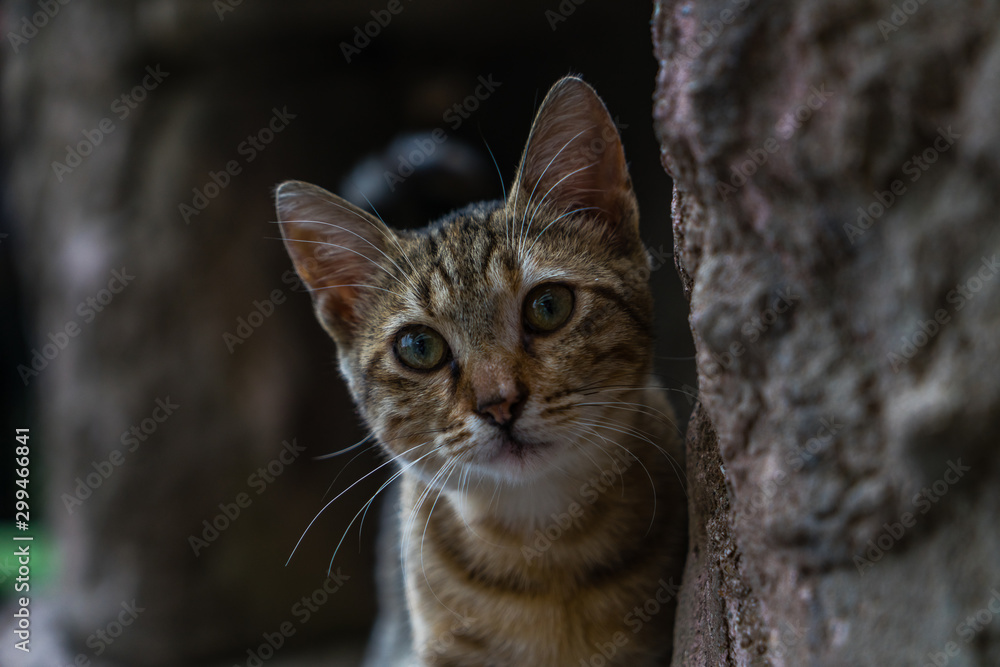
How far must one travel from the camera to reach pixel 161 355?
3559mm

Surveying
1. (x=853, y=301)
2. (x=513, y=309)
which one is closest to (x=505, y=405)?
(x=513, y=309)

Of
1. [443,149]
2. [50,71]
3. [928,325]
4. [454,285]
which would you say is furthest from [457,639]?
[50,71]

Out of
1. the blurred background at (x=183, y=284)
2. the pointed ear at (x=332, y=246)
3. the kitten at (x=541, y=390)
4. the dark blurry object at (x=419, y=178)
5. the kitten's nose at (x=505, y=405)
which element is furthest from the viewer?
the blurred background at (x=183, y=284)

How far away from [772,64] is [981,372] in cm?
47

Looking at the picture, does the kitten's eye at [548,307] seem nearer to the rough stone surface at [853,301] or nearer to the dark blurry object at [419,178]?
the rough stone surface at [853,301]

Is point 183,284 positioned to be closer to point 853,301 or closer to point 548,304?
point 548,304

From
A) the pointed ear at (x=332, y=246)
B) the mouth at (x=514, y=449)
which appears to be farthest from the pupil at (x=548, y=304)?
the pointed ear at (x=332, y=246)

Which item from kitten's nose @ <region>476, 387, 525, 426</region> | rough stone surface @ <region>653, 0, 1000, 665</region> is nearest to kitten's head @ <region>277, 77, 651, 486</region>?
kitten's nose @ <region>476, 387, 525, 426</region>

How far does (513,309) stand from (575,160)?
1.48ft

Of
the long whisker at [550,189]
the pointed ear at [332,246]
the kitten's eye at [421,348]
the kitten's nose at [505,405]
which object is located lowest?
the kitten's nose at [505,405]

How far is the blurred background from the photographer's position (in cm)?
349

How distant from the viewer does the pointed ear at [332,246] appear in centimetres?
200

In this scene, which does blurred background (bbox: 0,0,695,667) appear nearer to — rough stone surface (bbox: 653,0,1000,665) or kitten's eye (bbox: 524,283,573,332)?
kitten's eye (bbox: 524,283,573,332)

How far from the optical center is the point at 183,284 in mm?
3568
